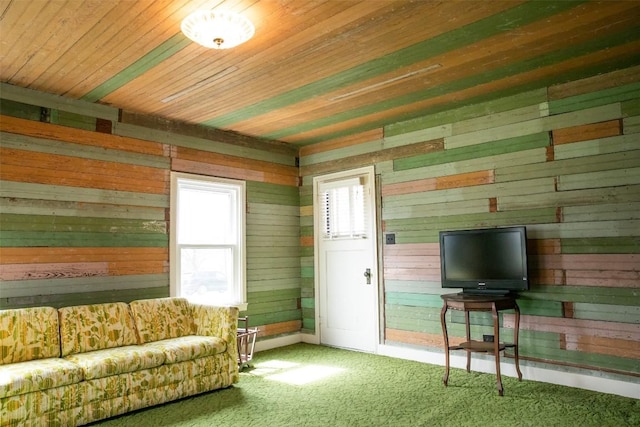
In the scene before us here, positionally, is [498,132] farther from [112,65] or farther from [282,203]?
A: [112,65]

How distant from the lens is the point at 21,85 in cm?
408

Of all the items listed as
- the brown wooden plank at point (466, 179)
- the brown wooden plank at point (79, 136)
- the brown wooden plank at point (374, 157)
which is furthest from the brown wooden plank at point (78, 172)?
the brown wooden plank at point (466, 179)

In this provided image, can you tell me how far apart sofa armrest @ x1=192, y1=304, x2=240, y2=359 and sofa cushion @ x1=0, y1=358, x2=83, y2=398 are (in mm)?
1254

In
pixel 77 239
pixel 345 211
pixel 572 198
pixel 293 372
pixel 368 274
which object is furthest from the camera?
pixel 345 211

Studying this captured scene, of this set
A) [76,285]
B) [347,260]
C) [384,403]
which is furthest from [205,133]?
[384,403]

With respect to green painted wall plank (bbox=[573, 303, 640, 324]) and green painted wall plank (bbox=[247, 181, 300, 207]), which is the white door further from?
green painted wall plank (bbox=[573, 303, 640, 324])

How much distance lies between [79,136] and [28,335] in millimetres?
1871

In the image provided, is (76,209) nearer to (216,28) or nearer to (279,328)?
(216,28)

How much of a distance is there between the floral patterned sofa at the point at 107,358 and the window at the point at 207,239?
0.64 meters

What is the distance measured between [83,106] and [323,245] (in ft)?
10.3

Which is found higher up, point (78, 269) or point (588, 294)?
point (78, 269)

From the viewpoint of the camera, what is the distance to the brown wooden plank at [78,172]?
4055 millimetres

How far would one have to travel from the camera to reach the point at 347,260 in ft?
19.0

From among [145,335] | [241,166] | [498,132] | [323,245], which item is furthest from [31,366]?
[498,132]
